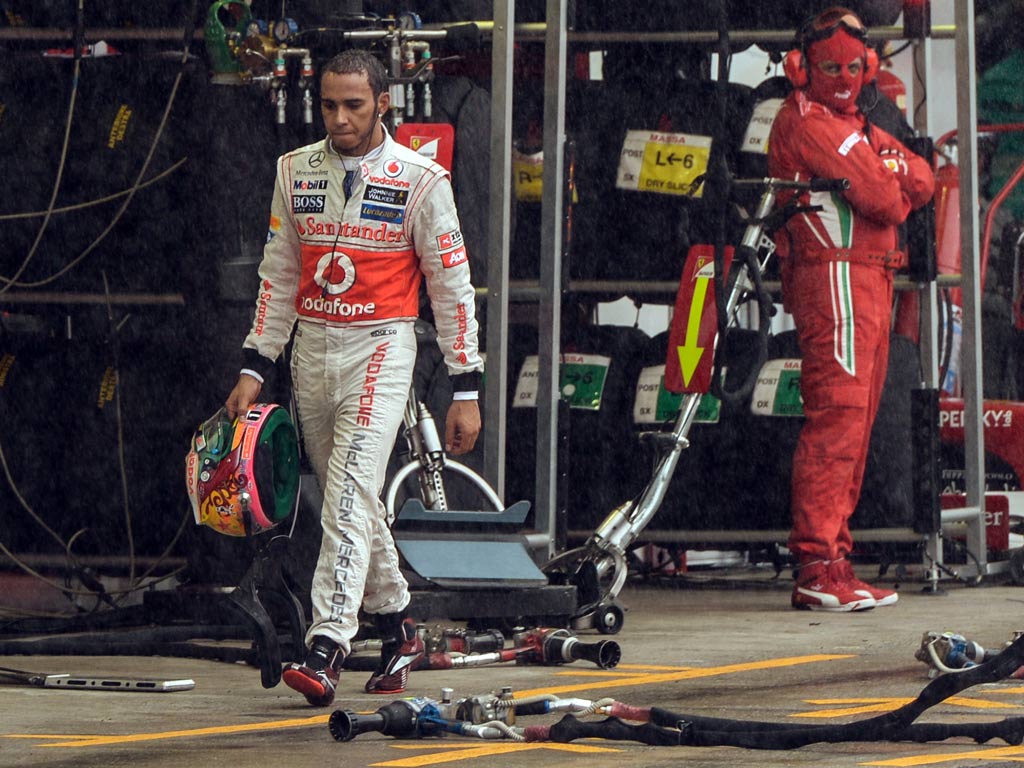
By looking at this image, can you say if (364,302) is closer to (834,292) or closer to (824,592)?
(834,292)

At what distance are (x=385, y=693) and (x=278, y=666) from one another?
34 centimetres

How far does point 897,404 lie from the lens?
32.1 ft

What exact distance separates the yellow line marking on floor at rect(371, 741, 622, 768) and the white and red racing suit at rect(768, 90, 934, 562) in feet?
13.7

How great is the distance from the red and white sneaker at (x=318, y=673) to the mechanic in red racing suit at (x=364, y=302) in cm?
22

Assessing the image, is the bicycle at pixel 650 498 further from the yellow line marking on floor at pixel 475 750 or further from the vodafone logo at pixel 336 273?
the yellow line marking on floor at pixel 475 750

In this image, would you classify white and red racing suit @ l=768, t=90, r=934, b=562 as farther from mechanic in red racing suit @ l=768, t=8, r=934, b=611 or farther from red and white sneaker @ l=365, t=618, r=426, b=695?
red and white sneaker @ l=365, t=618, r=426, b=695

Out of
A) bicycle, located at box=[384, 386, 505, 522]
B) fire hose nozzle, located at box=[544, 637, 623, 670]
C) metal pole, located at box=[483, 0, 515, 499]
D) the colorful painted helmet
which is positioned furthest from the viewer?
metal pole, located at box=[483, 0, 515, 499]

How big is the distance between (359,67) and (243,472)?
1.27 metres

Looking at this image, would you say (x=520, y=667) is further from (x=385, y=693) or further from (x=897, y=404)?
(x=897, y=404)

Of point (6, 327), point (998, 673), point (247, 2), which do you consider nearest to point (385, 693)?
point (998, 673)

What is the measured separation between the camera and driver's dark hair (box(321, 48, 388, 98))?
6.23 m

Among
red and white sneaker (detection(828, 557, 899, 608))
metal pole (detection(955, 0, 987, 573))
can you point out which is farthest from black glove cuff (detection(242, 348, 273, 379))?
metal pole (detection(955, 0, 987, 573))

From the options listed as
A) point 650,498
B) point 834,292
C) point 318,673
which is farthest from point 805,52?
point 318,673

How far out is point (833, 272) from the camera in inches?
349
